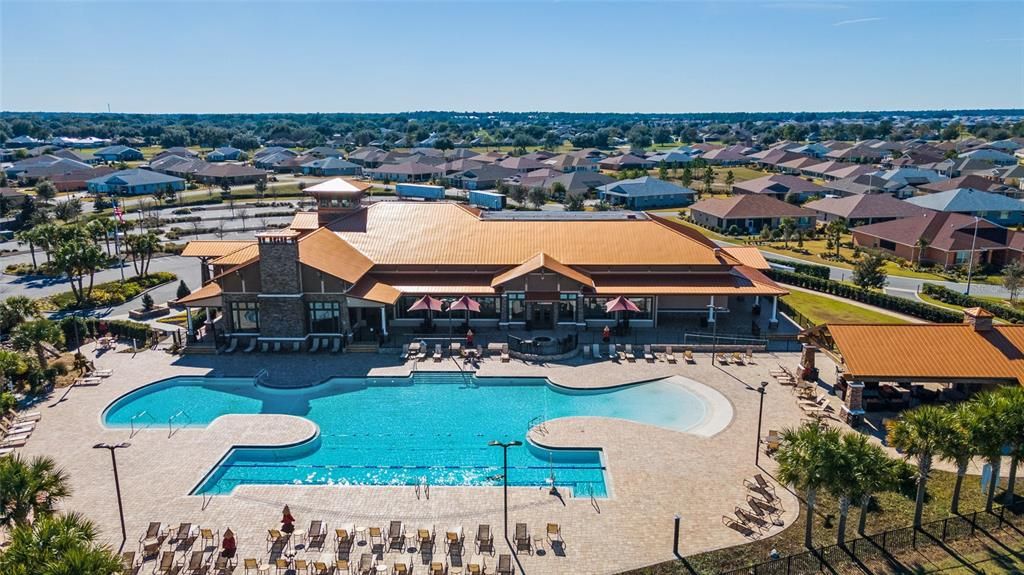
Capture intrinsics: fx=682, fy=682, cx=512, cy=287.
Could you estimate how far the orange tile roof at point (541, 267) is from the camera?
4773cm

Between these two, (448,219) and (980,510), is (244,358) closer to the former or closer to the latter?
(448,219)

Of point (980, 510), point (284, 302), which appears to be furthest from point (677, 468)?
point (284, 302)

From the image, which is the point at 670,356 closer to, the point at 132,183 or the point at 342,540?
the point at 342,540

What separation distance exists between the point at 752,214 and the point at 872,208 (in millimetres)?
16251

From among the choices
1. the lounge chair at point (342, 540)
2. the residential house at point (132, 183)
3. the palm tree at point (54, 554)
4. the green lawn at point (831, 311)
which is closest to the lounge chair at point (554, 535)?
the lounge chair at point (342, 540)

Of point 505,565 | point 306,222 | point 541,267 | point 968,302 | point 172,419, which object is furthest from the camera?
point 306,222

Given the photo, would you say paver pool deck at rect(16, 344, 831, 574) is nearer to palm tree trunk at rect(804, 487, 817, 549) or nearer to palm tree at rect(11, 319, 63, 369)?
palm tree trunk at rect(804, 487, 817, 549)

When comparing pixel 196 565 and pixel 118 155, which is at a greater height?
pixel 118 155

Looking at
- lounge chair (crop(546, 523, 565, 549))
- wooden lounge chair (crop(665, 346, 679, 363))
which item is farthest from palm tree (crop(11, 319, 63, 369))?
wooden lounge chair (crop(665, 346, 679, 363))

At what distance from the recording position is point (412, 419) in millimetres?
36438

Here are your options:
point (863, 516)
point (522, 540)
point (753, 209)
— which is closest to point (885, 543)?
point (863, 516)

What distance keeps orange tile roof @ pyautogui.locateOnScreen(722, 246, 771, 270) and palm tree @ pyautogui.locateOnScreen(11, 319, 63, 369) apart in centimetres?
4696

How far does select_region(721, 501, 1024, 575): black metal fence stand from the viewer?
23.4 metres

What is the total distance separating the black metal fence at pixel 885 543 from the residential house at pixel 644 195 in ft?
296
